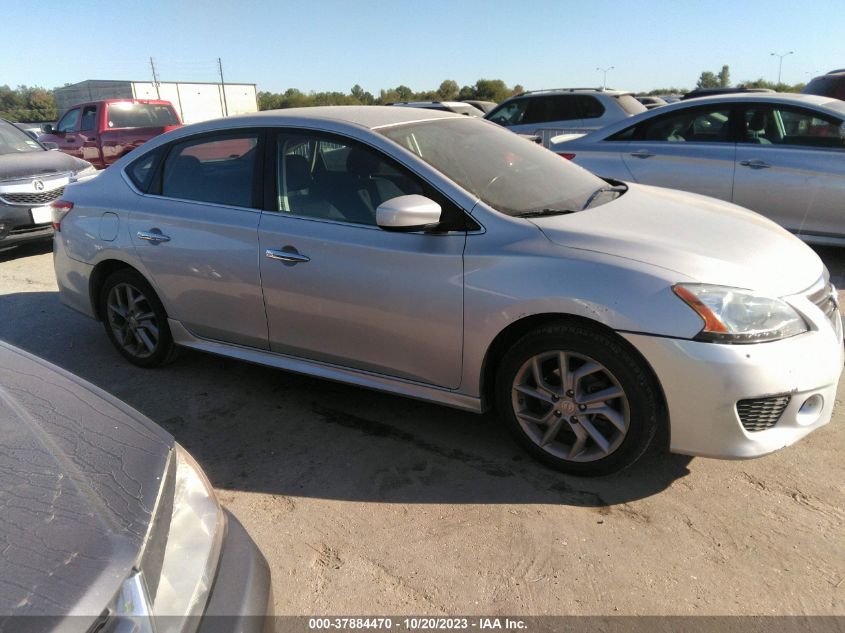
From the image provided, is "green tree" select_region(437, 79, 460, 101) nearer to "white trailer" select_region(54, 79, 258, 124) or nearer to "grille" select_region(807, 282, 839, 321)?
"white trailer" select_region(54, 79, 258, 124)

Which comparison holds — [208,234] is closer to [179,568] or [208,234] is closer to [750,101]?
[179,568]

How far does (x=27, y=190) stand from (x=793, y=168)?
26.0 ft

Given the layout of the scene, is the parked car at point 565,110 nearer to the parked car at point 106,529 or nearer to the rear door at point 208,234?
the rear door at point 208,234

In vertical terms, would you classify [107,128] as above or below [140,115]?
below

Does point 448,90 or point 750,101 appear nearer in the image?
point 750,101

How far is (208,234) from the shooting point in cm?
376

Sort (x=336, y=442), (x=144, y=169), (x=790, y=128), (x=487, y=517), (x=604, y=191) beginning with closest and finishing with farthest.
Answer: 1. (x=487, y=517)
2. (x=336, y=442)
3. (x=604, y=191)
4. (x=144, y=169)
5. (x=790, y=128)

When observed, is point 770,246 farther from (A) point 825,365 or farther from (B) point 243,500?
(B) point 243,500

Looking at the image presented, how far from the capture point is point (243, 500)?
2988mm

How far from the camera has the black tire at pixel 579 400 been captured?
2.71 meters

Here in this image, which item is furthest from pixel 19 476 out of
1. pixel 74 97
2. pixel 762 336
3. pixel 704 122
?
pixel 74 97

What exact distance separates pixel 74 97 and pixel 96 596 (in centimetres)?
5056

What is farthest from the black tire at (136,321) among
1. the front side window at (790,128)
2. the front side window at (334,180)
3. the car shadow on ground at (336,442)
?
the front side window at (790,128)

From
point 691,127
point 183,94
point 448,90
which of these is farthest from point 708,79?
point 691,127
